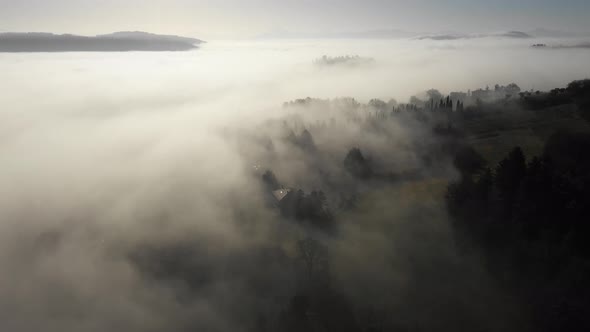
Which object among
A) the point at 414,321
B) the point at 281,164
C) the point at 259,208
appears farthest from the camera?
the point at 281,164

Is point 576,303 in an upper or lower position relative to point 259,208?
upper

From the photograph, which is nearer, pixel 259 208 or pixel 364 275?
pixel 364 275

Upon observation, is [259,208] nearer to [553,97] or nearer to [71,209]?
[71,209]

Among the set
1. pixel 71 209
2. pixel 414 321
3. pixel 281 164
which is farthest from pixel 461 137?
pixel 71 209

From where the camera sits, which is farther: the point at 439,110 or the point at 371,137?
the point at 439,110

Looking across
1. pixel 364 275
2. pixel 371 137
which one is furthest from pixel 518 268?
pixel 371 137

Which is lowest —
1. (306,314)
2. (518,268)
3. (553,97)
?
(306,314)

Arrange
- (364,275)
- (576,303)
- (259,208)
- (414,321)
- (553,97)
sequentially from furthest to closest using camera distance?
(553,97) → (259,208) → (364,275) → (414,321) → (576,303)

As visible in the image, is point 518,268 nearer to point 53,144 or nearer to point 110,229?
point 110,229

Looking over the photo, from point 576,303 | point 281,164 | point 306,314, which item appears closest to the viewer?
point 576,303
